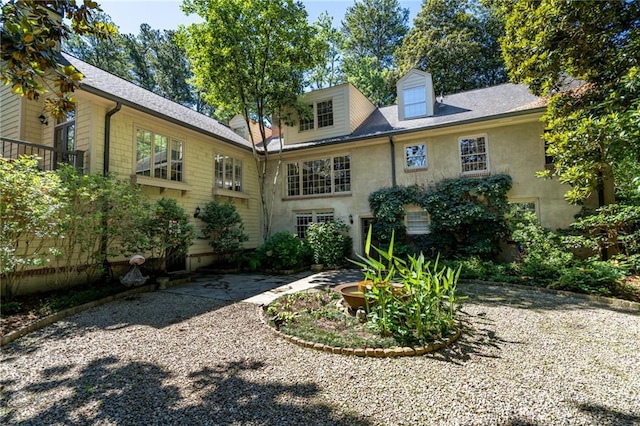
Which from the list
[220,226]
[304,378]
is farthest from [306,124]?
[304,378]

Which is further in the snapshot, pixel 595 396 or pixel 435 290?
pixel 435 290

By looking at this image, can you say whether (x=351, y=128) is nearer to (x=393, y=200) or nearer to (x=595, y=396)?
(x=393, y=200)

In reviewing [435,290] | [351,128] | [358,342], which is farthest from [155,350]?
[351,128]

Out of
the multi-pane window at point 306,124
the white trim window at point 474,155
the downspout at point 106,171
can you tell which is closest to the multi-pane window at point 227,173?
the multi-pane window at point 306,124

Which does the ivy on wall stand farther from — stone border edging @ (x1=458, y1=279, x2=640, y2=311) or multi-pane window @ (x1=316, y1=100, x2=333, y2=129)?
multi-pane window @ (x1=316, y1=100, x2=333, y2=129)

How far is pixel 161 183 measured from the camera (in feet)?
29.5

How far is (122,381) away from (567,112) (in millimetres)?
10689

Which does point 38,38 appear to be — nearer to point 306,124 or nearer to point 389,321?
point 389,321

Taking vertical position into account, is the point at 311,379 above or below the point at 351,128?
below

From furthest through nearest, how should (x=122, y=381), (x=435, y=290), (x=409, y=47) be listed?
(x=409, y=47) → (x=435, y=290) → (x=122, y=381)

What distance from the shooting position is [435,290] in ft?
13.6

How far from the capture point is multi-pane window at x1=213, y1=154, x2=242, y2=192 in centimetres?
1166

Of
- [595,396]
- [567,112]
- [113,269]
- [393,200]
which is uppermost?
[567,112]

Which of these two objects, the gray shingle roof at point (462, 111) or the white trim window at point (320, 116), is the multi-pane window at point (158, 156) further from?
the white trim window at point (320, 116)
